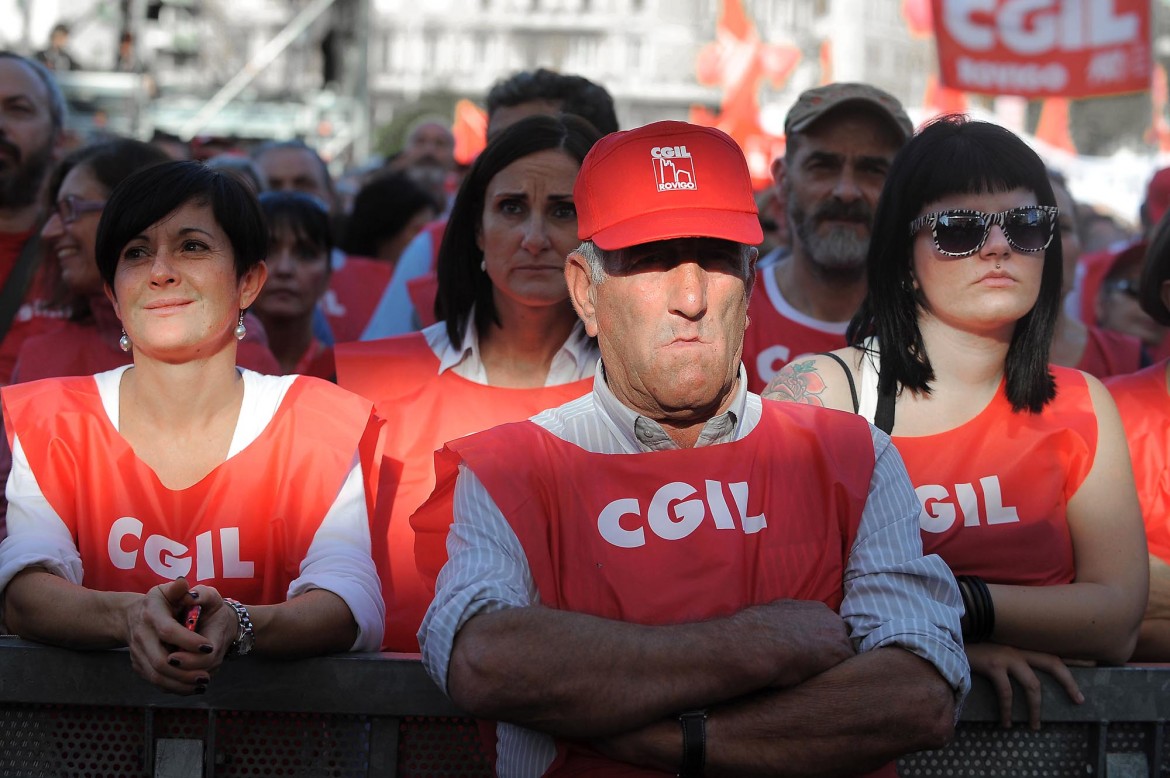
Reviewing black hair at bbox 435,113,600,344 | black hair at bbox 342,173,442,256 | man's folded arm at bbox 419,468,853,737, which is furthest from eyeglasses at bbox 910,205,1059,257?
black hair at bbox 342,173,442,256

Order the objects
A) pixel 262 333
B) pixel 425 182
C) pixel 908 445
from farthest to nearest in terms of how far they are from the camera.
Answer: pixel 425 182 → pixel 262 333 → pixel 908 445

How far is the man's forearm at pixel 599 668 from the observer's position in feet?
7.68

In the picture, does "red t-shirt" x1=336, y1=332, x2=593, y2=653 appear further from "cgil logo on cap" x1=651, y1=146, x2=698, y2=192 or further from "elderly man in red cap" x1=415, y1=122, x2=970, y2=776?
"cgil logo on cap" x1=651, y1=146, x2=698, y2=192

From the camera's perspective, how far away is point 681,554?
254 cm

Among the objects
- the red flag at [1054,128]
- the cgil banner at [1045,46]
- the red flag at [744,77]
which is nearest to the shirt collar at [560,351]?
the cgil banner at [1045,46]

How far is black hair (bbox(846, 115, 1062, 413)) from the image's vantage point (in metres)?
3.31

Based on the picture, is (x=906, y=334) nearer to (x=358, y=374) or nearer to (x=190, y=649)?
(x=358, y=374)

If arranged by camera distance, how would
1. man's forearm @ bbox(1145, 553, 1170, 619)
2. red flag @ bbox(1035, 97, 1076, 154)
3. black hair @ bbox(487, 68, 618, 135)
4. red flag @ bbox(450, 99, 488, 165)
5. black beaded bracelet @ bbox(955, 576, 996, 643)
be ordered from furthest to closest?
red flag @ bbox(1035, 97, 1076, 154), red flag @ bbox(450, 99, 488, 165), black hair @ bbox(487, 68, 618, 135), man's forearm @ bbox(1145, 553, 1170, 619), black beaded bracelet @ bbox(955, 576, 996, 643)

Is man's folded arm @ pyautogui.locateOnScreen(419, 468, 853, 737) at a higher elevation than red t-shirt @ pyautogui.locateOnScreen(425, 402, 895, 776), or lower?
lower

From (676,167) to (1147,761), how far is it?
149 centimetres

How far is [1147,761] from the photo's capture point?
2689 millimetres

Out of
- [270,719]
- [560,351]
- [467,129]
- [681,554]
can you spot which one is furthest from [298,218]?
[467,129]

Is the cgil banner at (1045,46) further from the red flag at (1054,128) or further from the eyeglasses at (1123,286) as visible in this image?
the red flag at (1054,128)

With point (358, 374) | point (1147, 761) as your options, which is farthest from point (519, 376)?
point (1147, 761)
